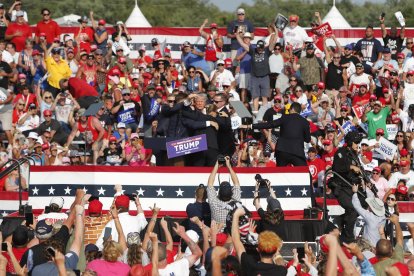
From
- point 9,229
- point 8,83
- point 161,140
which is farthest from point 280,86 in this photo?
point 9,229

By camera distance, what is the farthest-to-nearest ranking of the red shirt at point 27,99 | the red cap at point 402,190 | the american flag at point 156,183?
the red shirt at point 27,99 → the red cap at point 402,190 → the american flag at point 156,183

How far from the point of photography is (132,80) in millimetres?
28562

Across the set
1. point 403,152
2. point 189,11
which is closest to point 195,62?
point 403,152

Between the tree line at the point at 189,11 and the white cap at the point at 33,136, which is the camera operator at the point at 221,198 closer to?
the white cap at the point at 33,136

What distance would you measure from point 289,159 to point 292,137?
36cm

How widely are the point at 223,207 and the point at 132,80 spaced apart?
11189 mm

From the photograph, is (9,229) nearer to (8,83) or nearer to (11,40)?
(8,83)

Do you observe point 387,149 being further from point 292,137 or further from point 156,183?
point 156,183

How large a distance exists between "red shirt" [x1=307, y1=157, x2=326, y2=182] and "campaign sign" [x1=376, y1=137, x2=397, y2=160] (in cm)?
172

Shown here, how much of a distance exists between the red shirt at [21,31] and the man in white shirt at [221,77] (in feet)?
15.7

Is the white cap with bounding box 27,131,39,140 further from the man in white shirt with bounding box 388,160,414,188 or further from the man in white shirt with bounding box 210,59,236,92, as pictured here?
the man in white shirt with bounding box 388,160,414,188

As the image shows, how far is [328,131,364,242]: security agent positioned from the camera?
1959 cm

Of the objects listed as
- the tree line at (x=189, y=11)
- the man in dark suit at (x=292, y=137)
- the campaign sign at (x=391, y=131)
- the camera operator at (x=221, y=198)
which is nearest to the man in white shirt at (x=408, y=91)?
the campaign sign at (x=391, y=131)

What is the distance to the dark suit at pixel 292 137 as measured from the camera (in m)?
21.0
